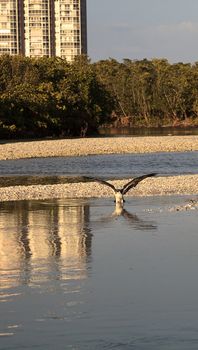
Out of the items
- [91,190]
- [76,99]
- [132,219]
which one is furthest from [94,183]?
[76,99]

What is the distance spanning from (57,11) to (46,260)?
15475cm

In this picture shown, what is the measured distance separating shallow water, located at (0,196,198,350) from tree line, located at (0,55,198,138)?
50971 mm

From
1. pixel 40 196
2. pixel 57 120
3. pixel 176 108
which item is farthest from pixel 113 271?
pixel 176 108

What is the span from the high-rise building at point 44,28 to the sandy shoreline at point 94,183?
10757cm

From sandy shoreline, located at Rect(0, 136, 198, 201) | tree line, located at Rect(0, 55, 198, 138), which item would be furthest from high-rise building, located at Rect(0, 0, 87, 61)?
sandy shoreline, located at Rect(0, 136, 198, 201)

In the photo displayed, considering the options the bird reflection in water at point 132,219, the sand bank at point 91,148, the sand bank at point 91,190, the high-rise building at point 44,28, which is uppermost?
the high-rise building at point 44,28

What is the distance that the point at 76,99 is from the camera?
8200cm

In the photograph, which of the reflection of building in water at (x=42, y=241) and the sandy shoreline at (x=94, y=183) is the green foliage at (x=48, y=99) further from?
the reflection of building in water at (x=42, y=241)

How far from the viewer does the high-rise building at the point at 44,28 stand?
545 feet

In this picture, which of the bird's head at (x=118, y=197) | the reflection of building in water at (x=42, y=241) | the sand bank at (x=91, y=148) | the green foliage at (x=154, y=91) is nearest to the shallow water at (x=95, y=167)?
the sand bank at (x=91, y=148)

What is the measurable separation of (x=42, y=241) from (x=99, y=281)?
159 inches

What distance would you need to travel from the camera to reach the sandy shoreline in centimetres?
2594

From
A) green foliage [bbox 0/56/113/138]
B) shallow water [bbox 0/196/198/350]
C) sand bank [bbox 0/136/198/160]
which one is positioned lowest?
shallow water [bbox 0/196/198/350]

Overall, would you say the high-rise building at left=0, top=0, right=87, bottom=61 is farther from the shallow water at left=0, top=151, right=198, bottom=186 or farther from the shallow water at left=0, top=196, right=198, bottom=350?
the shallow water at left=0, top=196, right=198, bottom=350
